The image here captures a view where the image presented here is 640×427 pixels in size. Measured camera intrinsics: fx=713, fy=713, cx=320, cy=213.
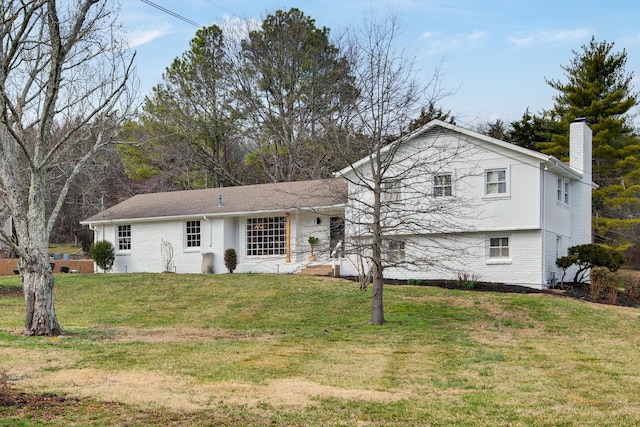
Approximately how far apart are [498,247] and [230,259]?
10791mm

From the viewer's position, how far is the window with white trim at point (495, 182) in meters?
25.2

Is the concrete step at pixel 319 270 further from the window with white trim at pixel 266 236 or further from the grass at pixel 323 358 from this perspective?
the grass at pixel 323 358

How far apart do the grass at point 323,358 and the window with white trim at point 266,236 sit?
5107 mm

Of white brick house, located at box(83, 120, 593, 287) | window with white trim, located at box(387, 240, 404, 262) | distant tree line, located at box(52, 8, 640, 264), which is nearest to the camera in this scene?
window with white trim, located at box(387, 240, 404, 262)

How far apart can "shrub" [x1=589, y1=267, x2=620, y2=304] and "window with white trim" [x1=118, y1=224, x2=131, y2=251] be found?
778 inches

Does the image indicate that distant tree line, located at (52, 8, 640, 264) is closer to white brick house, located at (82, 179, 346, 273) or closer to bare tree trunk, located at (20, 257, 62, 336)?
white brick house, located at (82, 179, 346, 273)

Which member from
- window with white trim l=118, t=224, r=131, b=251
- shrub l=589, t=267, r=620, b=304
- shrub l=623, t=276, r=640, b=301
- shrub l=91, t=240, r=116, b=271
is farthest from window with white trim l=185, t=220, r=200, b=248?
shrub l=623, t=276, r=640, b=301

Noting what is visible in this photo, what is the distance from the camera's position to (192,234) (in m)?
30.8

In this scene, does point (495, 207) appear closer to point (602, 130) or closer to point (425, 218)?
point (425, 218)

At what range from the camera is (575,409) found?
8.80 m

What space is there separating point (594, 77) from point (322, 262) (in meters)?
20.4

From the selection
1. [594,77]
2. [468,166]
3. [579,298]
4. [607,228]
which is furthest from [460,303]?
[594,77]

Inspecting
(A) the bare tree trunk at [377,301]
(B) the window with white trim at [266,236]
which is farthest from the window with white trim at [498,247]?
(A) the bare tree trunk at [377,301]

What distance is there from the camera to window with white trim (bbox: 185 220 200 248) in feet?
101
